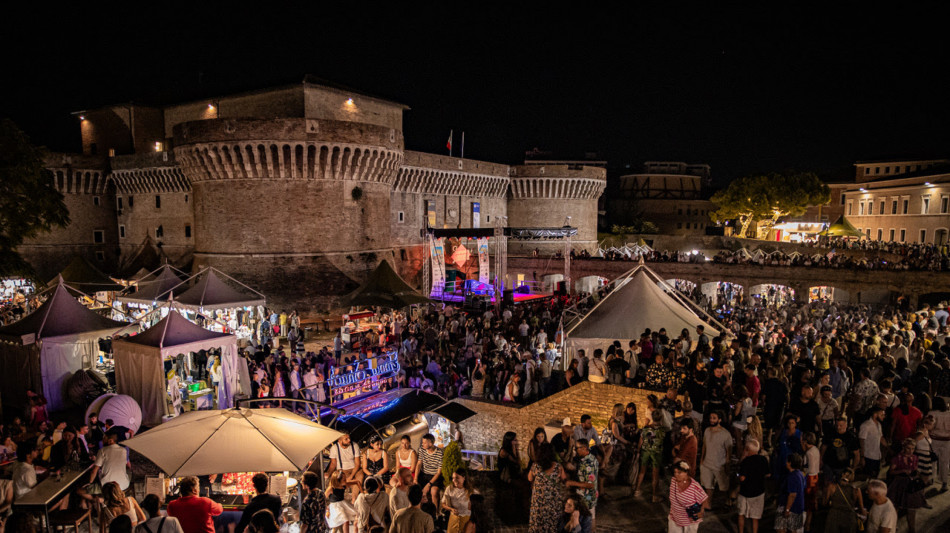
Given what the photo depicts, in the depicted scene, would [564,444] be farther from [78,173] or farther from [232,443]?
[78,173]

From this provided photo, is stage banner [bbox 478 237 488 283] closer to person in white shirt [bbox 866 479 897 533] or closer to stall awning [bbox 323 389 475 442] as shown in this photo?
stall awning [bbox 323 389 475 442]

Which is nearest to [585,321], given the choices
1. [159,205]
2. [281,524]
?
[281,524]

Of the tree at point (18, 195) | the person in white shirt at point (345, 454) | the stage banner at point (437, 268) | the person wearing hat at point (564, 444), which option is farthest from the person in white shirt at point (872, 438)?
the tree at point (18, 195)

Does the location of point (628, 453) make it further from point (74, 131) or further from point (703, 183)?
point (703, 183)

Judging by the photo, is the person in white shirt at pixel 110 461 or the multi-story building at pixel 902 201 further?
the multi-story building at pixel 902 201

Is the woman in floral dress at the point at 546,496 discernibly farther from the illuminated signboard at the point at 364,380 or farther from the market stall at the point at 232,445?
the illuminated signboard at the point at 364,380

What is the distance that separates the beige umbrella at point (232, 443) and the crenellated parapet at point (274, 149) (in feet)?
61.1

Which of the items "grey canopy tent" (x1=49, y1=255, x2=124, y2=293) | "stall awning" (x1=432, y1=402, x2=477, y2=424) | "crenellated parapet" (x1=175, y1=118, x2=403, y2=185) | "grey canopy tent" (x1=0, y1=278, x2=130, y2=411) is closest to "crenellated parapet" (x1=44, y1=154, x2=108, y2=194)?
"grey canopy tent" (x1=49, y1=255, x2=124, y2=293)

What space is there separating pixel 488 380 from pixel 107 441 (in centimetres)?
707

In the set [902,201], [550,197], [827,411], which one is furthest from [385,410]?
[902,201]

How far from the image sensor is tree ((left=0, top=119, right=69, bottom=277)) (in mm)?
16625

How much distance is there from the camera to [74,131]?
3941 cm

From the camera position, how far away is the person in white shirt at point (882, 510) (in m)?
5.58

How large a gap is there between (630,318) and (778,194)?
41.2 metres
